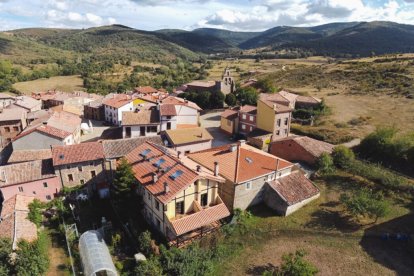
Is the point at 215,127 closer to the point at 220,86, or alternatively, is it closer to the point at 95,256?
the point at 220,86

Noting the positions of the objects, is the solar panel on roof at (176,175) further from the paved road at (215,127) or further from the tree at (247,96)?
the tree at (247,96)

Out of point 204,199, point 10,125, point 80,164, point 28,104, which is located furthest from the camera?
point 28,104

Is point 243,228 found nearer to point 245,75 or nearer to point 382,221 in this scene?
point 382,221

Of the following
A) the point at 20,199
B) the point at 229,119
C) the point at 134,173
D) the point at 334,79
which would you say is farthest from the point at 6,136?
the point at 334,79

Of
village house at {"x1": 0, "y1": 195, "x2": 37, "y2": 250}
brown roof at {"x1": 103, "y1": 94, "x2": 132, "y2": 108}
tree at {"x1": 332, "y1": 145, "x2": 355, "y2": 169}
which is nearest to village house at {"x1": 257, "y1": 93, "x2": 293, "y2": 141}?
tree at {"x1": 332, "y1": 145, "x2": 355, "y2": 169}

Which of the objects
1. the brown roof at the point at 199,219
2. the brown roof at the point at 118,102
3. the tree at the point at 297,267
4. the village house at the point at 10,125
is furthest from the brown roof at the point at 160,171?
the village house at the point at 10,125

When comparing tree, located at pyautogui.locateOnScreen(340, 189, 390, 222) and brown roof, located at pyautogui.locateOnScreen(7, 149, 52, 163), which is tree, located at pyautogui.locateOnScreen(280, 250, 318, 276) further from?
brown roof, located at pyautogui.locateOnScreen(7, 149, 52, 163)

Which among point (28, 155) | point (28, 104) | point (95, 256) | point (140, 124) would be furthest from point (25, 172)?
point (28, 104)
